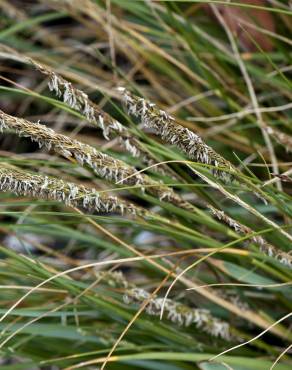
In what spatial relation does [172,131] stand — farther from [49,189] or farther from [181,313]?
[181,313]

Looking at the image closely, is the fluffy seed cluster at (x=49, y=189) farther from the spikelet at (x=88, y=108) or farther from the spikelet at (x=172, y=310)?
the spikelet at (x=172, y=310)

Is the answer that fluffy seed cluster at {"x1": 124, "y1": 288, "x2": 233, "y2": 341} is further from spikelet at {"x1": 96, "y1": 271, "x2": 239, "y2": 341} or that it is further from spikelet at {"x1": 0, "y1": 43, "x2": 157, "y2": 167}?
spikelet at {"x1": 0, "y1": 43, "x2": 157, "y2": 167}

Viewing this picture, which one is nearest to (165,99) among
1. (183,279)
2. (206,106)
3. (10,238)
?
(206,106)

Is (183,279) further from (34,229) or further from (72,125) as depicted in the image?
(72,125)

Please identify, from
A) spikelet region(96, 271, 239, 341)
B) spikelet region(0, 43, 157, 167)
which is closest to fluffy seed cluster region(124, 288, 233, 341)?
spikelet region(96, 271, 239, 341)

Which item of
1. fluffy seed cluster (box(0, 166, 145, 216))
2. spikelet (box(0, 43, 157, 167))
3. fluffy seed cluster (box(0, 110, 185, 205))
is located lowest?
fluffy seed cluster (box(0, 166, 145, 216))

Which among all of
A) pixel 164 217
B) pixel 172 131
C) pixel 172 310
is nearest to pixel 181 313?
pixel 172 310
